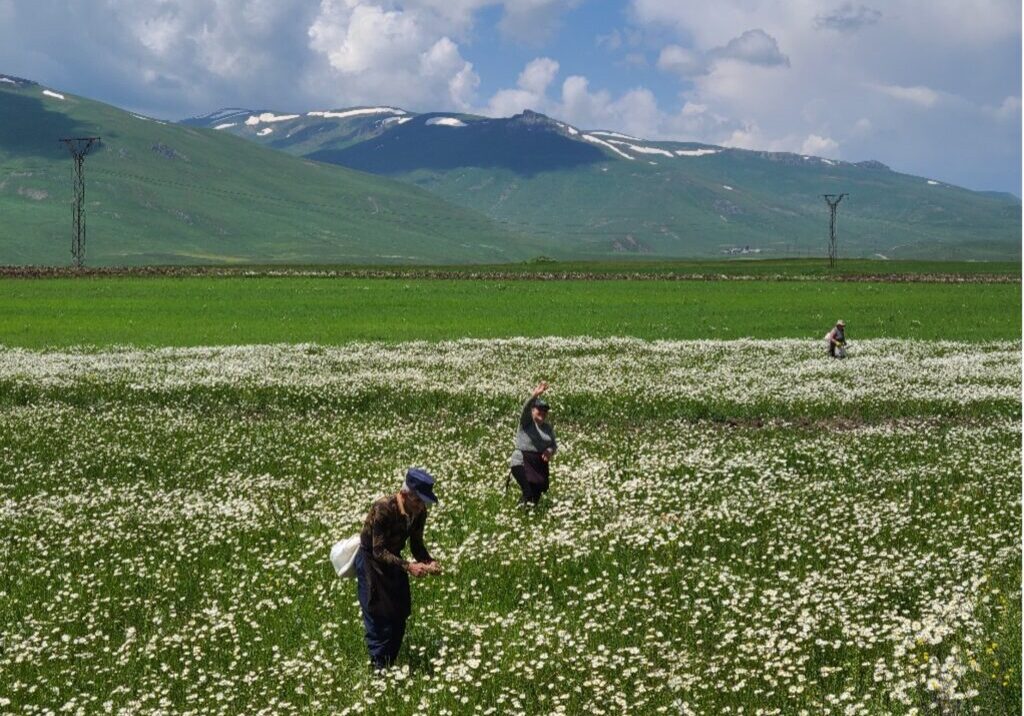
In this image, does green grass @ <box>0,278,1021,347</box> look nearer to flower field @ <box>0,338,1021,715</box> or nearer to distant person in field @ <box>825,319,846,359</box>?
distant person in field @ <box>825,319,846,359</box>

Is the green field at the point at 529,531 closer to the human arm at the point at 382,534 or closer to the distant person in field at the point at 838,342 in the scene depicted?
the distant person in field at the point at 838,342

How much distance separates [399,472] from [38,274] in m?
87.6

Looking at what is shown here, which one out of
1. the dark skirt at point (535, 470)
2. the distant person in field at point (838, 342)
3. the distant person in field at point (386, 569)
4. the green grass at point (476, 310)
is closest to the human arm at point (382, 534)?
the distant person in field at point (386, 569)

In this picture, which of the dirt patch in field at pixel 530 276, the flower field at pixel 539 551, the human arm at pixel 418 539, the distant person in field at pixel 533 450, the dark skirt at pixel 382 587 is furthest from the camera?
the dirt patch in field at pixel 530 276

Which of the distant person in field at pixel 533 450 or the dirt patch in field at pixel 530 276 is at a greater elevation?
the dirt patch in field at pixel 530 276

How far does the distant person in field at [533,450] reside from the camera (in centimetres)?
1806

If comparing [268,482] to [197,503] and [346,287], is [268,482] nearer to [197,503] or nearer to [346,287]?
[197,503]

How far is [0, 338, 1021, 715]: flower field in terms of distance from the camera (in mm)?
11273

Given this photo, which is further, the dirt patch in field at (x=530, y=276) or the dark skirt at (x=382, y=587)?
the dirt patch in field at (x=530, y=276)

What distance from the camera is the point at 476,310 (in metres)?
64.5

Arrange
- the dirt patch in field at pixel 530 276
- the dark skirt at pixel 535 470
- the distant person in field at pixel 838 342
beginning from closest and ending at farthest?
1. the dark skirt at pixel 535 470
2. the distant person in field at pixel 838 342
3. the dirt patch in field at pixel 530 276

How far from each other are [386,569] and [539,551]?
15.8ft

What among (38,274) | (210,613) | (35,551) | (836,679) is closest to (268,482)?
(35,551)

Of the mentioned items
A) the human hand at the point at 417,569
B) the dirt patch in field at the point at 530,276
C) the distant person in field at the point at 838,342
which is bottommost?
the human hand at the point at 417,569
